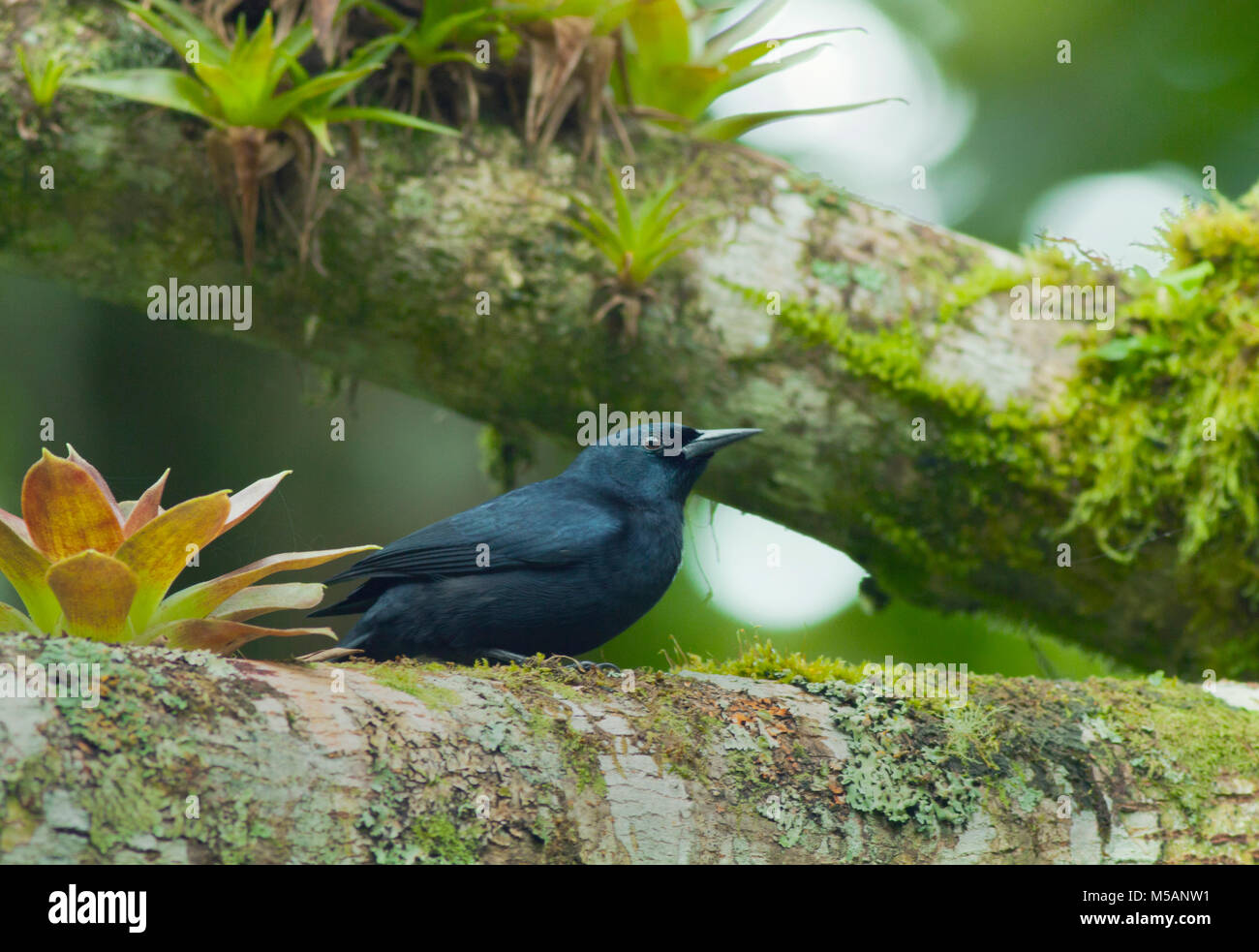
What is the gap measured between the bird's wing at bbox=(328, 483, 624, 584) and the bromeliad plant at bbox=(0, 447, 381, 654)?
576 millimetres

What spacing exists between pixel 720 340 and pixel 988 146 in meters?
5.56

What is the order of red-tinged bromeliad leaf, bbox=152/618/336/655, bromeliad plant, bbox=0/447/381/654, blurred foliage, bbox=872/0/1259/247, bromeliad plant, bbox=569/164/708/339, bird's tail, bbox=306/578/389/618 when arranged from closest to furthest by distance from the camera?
bromeliad plant, bbox=0/447/381/654 < red-tinged bromeliad leaf, bbox=152/618/336/655 < bird's tail, bbox=306/578/389/618 < bromeliad plant, bbox=569/164/708/339 < blurred foliage, bbox=872/0/1259/247

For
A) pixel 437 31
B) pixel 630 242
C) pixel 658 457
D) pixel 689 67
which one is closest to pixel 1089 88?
pixel 689 67

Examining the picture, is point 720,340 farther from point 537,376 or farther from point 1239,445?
point 1239,445

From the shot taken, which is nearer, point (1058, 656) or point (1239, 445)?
point (1239, 445)

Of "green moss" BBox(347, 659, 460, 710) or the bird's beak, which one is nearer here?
"green moss" BBox(347, 659, 460, 710)

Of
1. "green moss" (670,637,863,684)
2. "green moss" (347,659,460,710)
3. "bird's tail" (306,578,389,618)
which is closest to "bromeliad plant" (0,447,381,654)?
"green moss" (347,659,460,710)

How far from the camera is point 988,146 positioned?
8242mm

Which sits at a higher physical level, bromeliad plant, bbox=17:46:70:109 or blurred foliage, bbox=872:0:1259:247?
blurred foliage, bbox=872:0:1259:247

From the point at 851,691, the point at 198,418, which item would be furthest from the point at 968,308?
the point at 198,418

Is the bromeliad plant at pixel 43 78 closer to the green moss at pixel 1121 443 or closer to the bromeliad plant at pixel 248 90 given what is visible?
the bromeliad plant at pixel 248 90

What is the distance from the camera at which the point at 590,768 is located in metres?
2.05

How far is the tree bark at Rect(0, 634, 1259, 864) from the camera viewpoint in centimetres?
165

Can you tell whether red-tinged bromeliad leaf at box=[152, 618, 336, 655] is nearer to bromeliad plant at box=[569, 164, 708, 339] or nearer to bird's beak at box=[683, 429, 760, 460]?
bird's beak at box=[683, 429, 760, 460]
